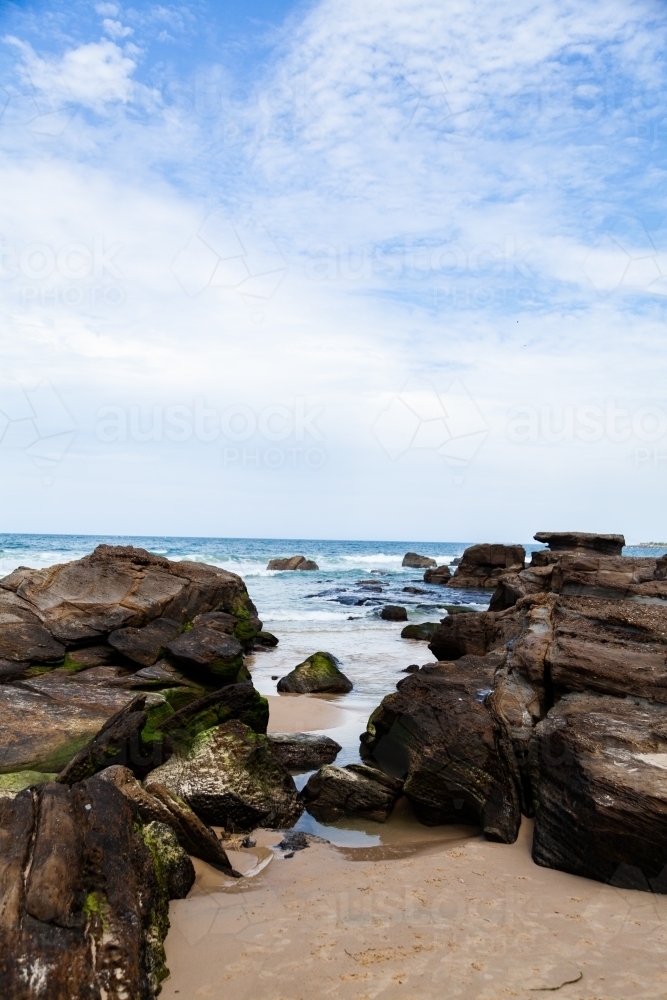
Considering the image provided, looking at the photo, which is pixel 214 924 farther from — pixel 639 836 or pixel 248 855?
pixel 639 836

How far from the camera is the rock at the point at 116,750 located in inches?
229

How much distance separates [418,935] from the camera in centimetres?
407

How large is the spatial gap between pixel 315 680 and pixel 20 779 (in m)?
7.28

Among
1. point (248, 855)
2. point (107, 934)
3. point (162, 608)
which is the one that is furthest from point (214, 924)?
point (162, 608)

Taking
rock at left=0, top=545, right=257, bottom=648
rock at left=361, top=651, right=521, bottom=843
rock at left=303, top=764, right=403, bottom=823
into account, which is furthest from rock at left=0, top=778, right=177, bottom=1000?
rock at left=0, top=545, right=257, bottom=648

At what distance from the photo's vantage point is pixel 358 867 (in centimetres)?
542

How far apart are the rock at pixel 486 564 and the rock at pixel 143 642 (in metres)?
33.3

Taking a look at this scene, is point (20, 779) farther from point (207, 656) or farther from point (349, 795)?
point (207, 656)

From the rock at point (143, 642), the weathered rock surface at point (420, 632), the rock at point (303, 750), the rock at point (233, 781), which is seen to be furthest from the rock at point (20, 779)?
the weathered rock surface at point (420, 632)

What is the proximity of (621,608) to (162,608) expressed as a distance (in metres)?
8.43

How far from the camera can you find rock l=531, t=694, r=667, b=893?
14.9ft

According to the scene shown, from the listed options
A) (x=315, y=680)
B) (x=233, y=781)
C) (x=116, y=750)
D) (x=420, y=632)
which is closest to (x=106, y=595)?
(x=315, y=680)

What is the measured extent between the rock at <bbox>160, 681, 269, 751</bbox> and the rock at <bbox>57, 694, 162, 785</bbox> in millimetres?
495

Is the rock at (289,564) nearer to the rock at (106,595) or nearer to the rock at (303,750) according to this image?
the rock at (106,595)
